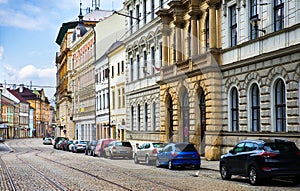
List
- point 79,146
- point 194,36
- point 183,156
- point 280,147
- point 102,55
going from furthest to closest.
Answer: point 102,55, point 79,146, point 194,36, point 183,156, point 280,147

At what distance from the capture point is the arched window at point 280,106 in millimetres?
27938

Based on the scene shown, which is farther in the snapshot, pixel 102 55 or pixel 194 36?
pixel 102 55

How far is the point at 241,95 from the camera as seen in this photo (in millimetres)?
32156

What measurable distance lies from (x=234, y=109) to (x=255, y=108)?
2.78 metres

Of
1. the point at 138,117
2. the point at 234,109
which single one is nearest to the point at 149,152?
the point at 234,109

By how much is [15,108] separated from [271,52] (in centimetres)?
13722

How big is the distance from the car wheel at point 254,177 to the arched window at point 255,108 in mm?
9065

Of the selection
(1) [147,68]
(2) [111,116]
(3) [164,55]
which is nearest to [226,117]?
(3) [164,55]

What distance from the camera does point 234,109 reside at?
33656 millimetres

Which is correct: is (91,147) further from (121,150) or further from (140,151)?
(140,151)

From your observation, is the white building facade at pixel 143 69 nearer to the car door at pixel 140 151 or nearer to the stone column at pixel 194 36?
the stone column at pixel 194 36

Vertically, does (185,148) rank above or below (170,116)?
below

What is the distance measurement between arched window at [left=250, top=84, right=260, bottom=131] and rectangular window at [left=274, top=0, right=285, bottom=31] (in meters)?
3.72

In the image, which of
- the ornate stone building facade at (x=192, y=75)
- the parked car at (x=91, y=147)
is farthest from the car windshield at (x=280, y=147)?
the parked car at (x=91, y=147)
